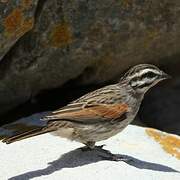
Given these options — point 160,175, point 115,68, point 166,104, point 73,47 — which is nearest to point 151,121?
point 166,104

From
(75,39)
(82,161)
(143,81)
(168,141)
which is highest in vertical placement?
(75,39)

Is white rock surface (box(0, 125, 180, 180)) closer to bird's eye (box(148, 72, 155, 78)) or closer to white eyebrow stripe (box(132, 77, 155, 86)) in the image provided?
white eyebrow stripe (box(132, 77, 155, 86))

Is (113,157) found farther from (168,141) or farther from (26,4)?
(26,4)

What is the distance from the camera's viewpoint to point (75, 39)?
9.63 meters

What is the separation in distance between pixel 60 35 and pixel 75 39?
22 centimetres

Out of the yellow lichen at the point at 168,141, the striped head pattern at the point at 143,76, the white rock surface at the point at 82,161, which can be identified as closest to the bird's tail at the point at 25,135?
the white rock surface at the point at 82,161

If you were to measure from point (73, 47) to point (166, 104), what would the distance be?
2.28 m

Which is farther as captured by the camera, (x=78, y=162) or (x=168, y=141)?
(x=168, y=141)

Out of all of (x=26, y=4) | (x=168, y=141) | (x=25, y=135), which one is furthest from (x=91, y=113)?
(x=26, y=4)

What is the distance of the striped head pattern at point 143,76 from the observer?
8.66 metres

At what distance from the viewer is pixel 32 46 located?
372 inches

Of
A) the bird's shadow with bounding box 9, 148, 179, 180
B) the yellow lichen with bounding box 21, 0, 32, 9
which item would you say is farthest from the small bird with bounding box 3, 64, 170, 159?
the yellow lichen with bounding box 21, 0, 32, 9

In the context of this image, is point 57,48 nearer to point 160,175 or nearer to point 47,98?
point 47,98

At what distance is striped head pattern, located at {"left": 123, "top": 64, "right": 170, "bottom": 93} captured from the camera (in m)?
8.66
